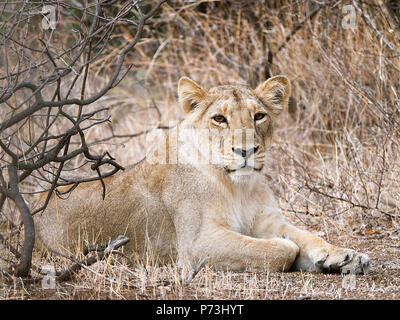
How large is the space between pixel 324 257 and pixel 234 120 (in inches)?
43.3

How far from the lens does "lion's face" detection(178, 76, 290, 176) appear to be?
14.9ft

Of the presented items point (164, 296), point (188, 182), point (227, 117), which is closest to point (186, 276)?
point (164, 296)

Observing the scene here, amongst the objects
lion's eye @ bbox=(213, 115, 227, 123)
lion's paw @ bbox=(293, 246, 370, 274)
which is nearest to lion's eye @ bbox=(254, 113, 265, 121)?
lion's eye @ bbox=(213, 115, 227, 123)

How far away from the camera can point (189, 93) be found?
4.88 m

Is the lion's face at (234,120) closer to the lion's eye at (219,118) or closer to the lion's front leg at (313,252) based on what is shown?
the lion's eye at (219,118)

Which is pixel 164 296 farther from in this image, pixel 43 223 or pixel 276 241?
pixel 43 223

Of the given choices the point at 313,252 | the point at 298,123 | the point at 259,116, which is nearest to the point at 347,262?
the point at 313,252

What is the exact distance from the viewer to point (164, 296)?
12.0ft

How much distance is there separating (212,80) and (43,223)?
485 centimetres

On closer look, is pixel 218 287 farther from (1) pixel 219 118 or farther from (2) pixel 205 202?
(1) pixel 219 118

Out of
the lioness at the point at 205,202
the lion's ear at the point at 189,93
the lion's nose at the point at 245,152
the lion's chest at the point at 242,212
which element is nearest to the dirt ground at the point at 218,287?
the lioness at the point at 205,202

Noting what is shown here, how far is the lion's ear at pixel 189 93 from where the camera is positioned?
15.9 ft

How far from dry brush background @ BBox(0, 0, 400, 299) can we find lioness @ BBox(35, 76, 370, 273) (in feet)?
0.66

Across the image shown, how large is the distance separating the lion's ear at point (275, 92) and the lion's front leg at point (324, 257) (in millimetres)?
962
